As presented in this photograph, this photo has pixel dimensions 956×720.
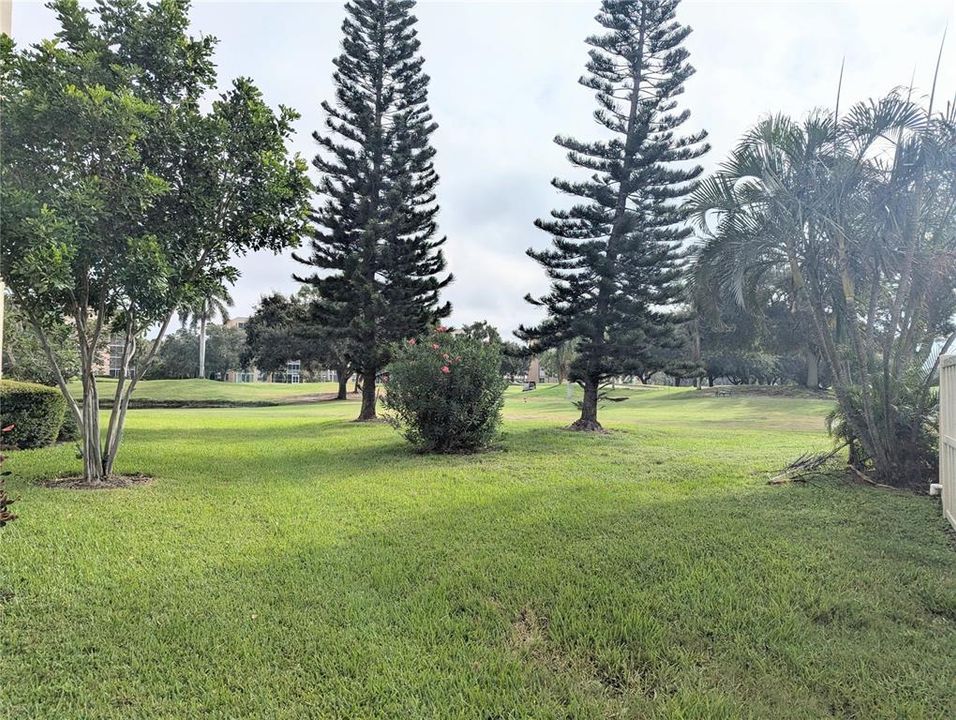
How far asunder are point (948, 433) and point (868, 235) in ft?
9.22

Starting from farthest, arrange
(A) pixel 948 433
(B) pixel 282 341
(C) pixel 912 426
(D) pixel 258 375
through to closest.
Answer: (D) pixel 258 375, (B) pixel 282 341, (C) pixel 912 426, (A) pixel 948 433

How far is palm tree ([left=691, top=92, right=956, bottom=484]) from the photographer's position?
593 cm

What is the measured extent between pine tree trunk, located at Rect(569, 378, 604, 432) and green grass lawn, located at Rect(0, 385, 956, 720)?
661 cm

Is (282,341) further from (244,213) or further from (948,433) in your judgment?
(948,433)

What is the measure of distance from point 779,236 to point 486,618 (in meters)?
5.97

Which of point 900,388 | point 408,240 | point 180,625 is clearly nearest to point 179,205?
point 180,625

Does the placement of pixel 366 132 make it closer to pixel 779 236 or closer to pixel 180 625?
pixel 779 236

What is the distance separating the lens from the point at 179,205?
5.71 m

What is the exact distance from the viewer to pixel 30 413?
7961 mm

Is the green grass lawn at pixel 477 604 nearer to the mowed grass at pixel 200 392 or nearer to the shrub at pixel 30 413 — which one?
the shrub at pixel 30 413

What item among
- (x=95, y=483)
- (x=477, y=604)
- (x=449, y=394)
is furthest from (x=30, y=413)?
(x=477, y=604)

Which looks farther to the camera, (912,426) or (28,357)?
(28,357)

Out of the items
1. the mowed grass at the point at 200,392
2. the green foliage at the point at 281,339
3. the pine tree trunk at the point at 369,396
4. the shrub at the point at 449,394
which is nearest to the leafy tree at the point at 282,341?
the green foliage at the point at 281,339

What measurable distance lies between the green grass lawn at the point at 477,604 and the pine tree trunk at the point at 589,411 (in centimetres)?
661
